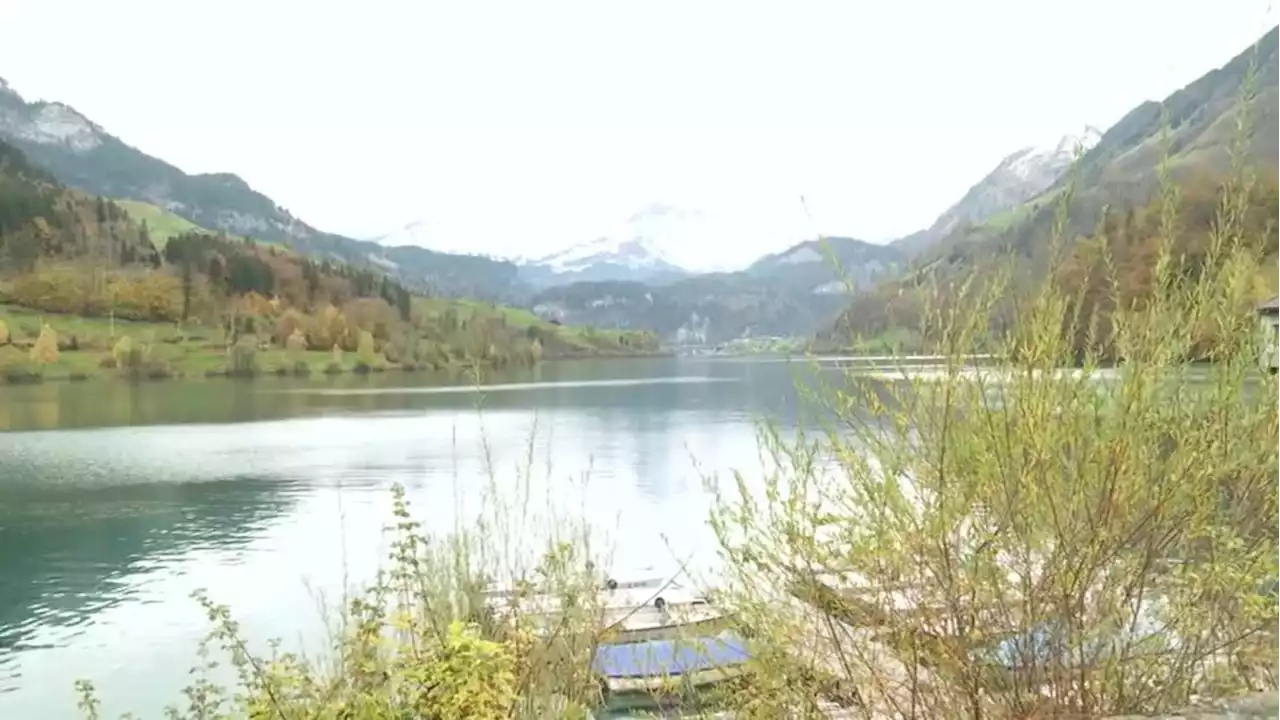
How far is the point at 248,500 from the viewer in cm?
3756

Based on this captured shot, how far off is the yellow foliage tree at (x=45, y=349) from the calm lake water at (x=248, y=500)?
3418cm

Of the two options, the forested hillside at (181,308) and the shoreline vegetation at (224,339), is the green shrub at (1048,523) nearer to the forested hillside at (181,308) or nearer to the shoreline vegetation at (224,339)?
the shoreline vegetation at (224,339)

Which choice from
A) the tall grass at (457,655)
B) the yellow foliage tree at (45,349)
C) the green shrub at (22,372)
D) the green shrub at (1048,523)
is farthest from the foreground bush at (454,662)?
the yellow foliage tree at (45,349)

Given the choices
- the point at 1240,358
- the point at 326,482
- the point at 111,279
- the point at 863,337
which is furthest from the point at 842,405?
the point at 111,279

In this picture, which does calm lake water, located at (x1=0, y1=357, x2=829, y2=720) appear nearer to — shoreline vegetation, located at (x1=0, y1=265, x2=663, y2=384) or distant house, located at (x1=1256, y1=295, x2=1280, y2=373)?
distant house, located at (x1=1256, y1=295, x2=1280, y2=373)

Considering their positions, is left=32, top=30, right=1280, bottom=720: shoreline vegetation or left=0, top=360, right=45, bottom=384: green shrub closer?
left=32, top=30, right=1280, bottom=720: shoreline vegetation

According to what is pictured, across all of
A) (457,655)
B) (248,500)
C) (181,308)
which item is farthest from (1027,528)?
(181,308)

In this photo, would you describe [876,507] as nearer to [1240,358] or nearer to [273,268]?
[1240,358]

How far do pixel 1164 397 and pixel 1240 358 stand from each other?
33cm

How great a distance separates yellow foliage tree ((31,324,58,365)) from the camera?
111 m

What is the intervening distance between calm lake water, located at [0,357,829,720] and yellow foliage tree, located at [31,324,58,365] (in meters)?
34.2

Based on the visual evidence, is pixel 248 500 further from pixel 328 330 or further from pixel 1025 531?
pixel 328 330

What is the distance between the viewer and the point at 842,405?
192 inches

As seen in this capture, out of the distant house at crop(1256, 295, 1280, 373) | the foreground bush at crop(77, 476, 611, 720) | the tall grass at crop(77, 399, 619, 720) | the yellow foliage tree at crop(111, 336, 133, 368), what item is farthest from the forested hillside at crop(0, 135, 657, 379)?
the distant house at crop(1256, 295, 1280, 373)
